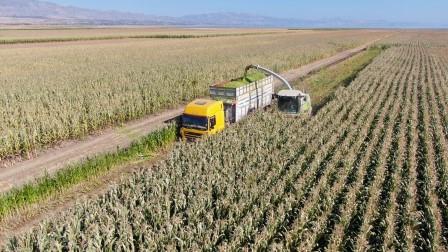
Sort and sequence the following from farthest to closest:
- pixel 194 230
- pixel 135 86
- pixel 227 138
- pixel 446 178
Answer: pixel 135 86
pixel 227 138
pixel 446 178
pixel 194 230

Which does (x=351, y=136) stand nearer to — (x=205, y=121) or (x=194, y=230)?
(x=205, y=121)

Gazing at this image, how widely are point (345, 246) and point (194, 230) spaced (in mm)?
3674

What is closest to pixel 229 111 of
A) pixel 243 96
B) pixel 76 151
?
pixel 243 96

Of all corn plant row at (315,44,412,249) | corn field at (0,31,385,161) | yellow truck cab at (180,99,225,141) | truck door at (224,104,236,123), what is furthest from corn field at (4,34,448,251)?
corn field at (0,31,385,161)

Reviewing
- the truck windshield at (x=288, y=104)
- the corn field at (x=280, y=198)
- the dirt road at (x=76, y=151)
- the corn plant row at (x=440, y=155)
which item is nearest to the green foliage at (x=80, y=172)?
the dirt road at (x=76, y=151)

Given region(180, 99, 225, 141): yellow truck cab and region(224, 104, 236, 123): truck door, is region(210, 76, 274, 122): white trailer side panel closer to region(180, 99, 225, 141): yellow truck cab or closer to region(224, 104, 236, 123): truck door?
region(224, 104, 236, 123): truck door

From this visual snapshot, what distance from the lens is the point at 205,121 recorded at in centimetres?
1675

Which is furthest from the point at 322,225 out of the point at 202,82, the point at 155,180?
the point at 202,82

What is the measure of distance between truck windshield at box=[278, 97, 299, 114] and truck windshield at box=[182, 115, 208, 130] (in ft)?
18.8

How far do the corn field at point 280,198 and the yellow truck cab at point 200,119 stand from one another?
0.87 m

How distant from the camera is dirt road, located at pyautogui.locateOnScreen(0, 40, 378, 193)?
1438cm

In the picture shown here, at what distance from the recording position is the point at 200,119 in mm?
16875

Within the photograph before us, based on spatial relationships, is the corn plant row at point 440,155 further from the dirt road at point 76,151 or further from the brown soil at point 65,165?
the dirt road at point 76,151

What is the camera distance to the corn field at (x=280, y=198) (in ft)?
28.7
